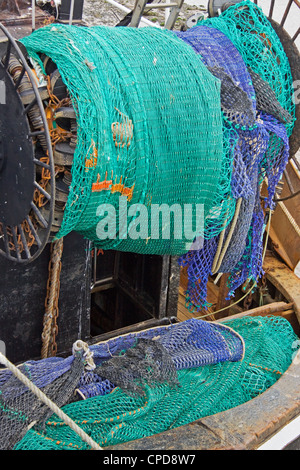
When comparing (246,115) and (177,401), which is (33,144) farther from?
(177,401)

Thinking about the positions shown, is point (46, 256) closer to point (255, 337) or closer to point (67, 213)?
point (67, 213)

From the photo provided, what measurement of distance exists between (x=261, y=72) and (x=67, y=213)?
1.45 meters

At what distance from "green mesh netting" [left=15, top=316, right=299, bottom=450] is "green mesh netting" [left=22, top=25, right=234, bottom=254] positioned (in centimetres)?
91

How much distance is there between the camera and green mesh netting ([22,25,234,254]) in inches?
105

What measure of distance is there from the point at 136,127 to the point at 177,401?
1.64m

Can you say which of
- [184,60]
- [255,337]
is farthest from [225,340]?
[184,60]

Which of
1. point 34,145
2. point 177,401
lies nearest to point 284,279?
point 177,401

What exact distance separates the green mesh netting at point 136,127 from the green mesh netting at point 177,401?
0.91 m

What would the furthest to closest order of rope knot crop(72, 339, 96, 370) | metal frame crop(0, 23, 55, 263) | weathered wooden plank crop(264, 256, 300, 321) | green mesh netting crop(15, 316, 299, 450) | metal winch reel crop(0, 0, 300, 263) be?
weathered wooden plank crop(264, 256, 300, 321), rope knot crop(72, 339, 96, 370), green mesh netting crop(15, 316, 299, 450), metal winch reel crop(0, 0, 300, 263), metal frame crop(0, 23, 55, 263)

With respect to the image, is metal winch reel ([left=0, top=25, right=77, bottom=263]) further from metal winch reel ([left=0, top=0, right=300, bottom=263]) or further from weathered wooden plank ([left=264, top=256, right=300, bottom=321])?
weathered wooden plank ([left=264, top=256, right=300, bottom=321])

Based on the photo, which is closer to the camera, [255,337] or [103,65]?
[103,65]

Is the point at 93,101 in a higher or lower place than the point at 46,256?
higher

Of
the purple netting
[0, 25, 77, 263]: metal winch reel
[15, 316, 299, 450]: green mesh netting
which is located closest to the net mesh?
the purple netting
